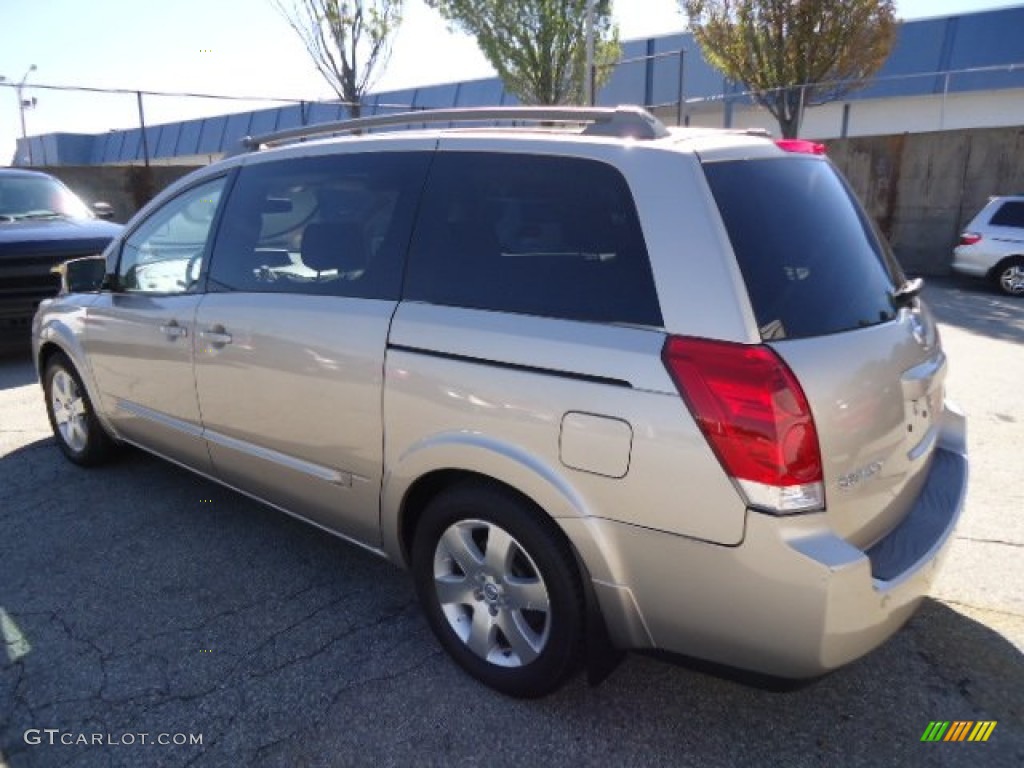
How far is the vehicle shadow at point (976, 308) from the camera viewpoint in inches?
347

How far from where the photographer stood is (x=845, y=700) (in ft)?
8.02

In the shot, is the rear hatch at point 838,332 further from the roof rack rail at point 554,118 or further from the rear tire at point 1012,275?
the rear tire at point 1012,275

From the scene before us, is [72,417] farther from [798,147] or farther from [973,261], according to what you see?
A: [973,261]

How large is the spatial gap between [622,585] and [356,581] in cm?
154

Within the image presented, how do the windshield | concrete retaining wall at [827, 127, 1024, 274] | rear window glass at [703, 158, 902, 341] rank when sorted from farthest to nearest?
1. concrete retaining wall at [827, 127, 1024, 274]
2. the windshield
3. rear window glass at [703, 158, 902, 341]

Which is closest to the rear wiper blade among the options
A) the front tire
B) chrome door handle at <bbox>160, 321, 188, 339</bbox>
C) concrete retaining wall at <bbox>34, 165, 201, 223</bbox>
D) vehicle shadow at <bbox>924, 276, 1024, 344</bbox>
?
chrome door handle at <bbox>160, 321, 188, 339</bbox>

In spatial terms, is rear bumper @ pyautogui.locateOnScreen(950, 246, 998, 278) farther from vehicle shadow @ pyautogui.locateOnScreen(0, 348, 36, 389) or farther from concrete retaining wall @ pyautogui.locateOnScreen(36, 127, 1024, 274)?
vehicle shadow @ pyautogui.locateOnScreen(0, 348, 36, 389)

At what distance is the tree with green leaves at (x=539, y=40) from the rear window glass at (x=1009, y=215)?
1062cm

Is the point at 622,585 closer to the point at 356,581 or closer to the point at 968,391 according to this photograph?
the point at 356,581

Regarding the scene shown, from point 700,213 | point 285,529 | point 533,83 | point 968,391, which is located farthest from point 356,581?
point 533,83

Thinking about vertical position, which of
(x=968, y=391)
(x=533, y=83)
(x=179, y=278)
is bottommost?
(x=968, y=391)

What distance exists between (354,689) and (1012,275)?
12.5 metres

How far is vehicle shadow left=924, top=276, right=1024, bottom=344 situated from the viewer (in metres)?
8.80

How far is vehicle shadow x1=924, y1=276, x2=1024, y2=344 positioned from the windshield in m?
10.5
